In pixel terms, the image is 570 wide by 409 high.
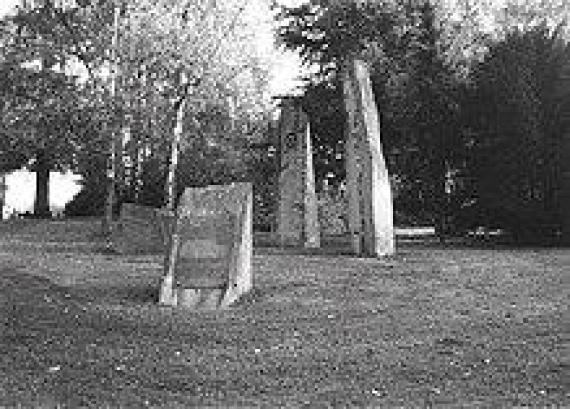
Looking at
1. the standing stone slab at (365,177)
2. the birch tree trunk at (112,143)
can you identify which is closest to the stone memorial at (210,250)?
the standing stone slab at (365,177)

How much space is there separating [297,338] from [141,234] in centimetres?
1047

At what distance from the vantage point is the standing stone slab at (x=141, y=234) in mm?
20078

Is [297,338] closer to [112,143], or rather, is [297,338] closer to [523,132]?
[523,132]

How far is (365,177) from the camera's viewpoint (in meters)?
19.4

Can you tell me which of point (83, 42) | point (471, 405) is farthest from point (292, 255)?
point (83, 42)

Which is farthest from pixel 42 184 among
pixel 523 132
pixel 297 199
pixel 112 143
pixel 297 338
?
pixel 297 338

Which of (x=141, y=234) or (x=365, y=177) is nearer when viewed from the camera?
(x=365, y=177)

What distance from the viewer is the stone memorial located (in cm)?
1324

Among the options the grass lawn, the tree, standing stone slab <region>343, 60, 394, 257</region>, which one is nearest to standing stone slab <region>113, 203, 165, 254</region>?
the grass lawn

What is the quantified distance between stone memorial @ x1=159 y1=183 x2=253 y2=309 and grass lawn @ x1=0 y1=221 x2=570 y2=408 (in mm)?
448

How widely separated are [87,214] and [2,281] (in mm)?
32977

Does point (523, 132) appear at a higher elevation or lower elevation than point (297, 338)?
higher

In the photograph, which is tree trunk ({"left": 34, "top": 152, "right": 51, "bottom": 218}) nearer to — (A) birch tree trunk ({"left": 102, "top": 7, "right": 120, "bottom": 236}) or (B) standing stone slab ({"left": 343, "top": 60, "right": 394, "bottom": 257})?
(A) birch tree trunk ({"left": 102, "top": 7, "right": 120, "bottom": 236})

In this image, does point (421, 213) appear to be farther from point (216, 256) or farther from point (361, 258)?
point (216, 256)
